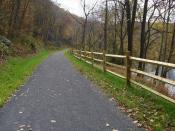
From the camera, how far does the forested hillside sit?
32.6 m

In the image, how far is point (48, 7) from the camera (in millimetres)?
65688

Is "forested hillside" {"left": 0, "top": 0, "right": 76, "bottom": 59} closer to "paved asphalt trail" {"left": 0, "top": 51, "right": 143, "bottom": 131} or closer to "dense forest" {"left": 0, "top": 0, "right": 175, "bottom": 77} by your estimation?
"dense forest" {"left": 0, "top": 0, "right": 175, "bottom": 77}

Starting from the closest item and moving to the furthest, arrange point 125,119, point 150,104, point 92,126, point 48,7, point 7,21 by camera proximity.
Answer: point 92,126
point 125,119
point 150,104
point 7,21
point 48,7

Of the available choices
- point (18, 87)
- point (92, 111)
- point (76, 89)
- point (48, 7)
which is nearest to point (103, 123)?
point (92, 111)

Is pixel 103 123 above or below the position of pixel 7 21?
below

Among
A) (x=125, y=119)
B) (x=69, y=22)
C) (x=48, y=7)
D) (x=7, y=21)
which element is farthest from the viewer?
(x=69, y=22)

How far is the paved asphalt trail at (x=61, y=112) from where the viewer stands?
22.2ft

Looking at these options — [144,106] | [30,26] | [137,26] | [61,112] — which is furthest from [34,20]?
[61,112]

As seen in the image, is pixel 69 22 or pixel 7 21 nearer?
pixel 7 21

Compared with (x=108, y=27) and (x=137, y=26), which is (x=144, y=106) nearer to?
(x=137, y=26)

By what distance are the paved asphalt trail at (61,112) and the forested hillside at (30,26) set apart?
11795mm

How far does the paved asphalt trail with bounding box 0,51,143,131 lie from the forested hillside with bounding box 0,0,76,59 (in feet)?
38.7

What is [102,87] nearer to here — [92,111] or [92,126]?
[92,111]

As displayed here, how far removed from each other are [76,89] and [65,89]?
41cm
